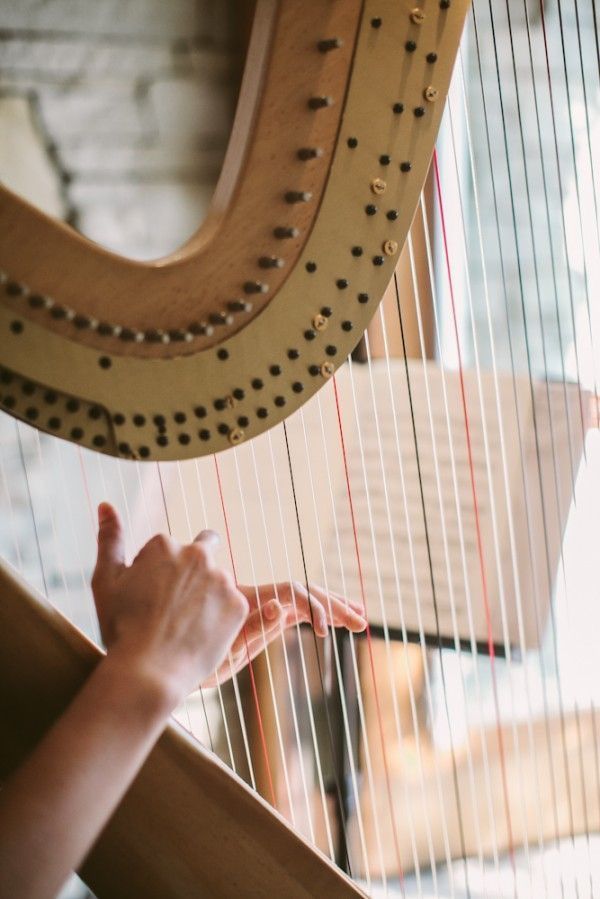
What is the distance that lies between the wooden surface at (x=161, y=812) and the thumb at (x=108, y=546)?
6 cm

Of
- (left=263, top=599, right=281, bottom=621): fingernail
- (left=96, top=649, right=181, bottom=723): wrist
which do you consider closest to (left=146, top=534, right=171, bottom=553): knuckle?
(left=96, top=649, right=181, bottom=723): wrist

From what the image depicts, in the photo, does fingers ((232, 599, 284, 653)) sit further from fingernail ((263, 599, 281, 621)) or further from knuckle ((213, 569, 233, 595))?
knuckle ((213, 569, 233, 595))

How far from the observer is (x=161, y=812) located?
1026mm

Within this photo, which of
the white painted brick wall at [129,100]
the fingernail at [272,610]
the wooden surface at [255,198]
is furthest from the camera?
the white painted brick wall at [129,100]

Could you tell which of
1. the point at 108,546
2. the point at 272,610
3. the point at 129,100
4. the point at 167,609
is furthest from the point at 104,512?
the point at 129,100

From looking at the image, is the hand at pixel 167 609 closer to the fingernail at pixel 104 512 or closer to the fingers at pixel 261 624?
the fingernail at pixel 104 512

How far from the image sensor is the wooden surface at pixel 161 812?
3.25 feet

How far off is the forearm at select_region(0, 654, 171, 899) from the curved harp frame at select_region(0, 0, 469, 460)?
0.21 metres

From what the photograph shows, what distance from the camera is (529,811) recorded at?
90.7 inches

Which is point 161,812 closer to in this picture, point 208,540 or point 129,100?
point 208,540

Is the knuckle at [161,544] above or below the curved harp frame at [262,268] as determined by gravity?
below

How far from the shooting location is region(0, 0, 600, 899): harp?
950 mm

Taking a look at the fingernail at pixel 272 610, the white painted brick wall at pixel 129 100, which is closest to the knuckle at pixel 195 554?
the fingernail at pixel 272 610

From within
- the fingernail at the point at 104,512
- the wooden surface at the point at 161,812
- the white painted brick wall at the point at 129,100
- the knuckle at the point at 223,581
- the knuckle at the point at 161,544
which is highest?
the white painted brick wall at the point at 129,100
